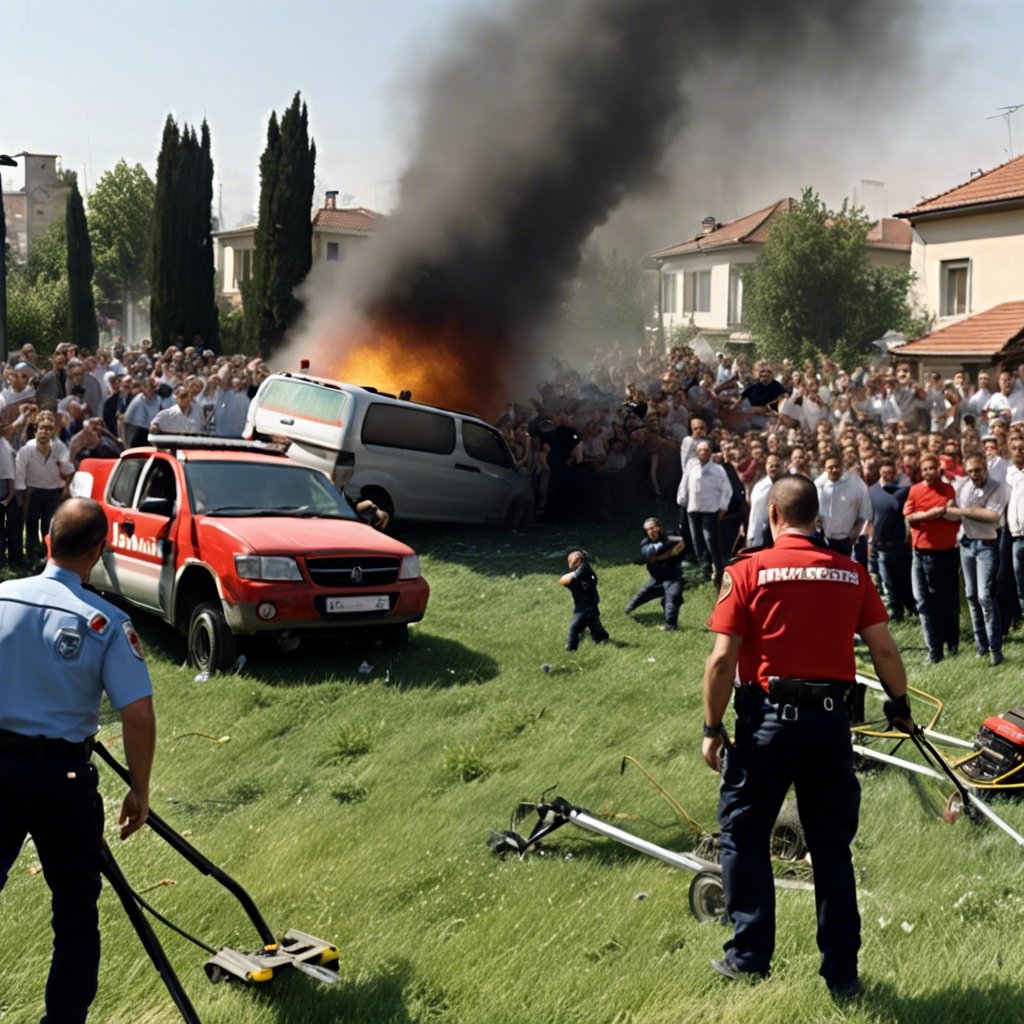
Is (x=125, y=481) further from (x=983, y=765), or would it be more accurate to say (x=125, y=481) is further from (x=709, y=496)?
(x=983, y=765)

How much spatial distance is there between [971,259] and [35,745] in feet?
99.1

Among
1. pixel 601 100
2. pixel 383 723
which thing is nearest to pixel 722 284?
pixel 601 100

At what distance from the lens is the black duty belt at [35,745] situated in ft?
14.5

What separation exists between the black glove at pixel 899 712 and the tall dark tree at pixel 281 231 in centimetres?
3136

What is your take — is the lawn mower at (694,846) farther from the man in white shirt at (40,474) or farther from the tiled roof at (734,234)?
the tiled roof at (734,234)

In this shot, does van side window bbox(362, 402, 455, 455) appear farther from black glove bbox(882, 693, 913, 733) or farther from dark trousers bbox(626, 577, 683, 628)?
black glove bbox(882, 693, 913, 733)

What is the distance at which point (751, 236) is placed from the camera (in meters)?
52.7

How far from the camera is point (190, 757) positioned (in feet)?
29.3

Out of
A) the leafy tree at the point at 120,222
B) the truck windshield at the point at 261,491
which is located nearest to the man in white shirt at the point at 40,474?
the truck windshield at the point at 261,491

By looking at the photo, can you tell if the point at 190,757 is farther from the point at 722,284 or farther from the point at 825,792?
the point at 722,284

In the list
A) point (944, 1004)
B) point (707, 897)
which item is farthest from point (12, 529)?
point (944, 1004)

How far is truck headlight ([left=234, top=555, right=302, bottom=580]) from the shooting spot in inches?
413

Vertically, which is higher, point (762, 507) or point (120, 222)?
point (120, 222)

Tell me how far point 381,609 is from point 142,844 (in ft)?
12.7
